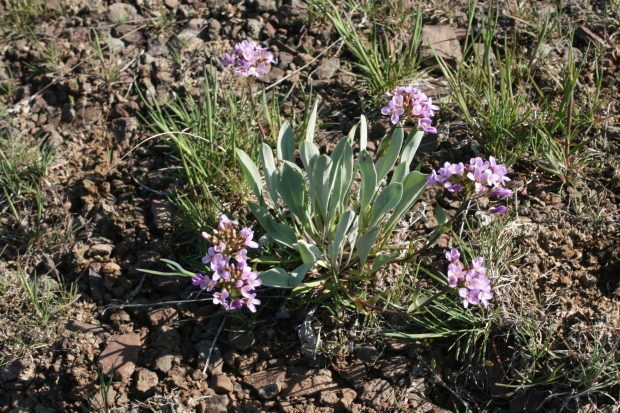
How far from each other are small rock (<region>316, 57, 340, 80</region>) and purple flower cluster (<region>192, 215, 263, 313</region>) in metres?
1.52

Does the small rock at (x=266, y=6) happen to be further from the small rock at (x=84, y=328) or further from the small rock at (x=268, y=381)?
the small rock at (x=268, y=381)

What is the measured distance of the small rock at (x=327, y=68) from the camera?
3625 mm

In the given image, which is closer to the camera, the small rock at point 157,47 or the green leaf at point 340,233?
the green leaf at point 340,233

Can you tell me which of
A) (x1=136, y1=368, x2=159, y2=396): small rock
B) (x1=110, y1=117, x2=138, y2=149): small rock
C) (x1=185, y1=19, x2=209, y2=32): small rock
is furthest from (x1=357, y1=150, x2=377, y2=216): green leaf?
(x1=185, y1=19, x2=209, y2=32): small rock

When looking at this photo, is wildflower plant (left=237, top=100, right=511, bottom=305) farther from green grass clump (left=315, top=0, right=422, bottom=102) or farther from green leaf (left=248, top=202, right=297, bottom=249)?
green grass clump (left=315, top=0, right=422, bottom=102)

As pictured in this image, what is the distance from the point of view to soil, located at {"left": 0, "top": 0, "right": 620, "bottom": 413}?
257cm

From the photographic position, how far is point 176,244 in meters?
2.98

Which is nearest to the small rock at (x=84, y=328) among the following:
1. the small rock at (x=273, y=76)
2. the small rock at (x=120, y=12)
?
the small rock at (x=273, y=76)

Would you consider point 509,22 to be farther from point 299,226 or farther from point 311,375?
point 311,375

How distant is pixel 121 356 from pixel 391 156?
1.41 m

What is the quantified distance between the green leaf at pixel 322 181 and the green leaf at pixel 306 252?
22cm

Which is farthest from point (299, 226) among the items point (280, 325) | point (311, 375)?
point (311, 375)

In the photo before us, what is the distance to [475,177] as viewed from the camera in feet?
7.09

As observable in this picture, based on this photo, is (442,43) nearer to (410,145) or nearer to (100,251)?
(410,145)
